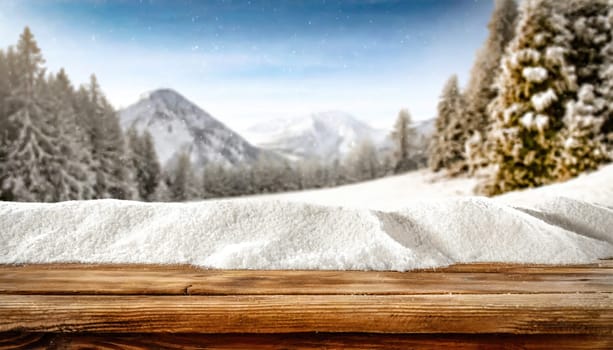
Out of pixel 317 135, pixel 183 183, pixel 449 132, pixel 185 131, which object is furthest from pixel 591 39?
pixel 185 131

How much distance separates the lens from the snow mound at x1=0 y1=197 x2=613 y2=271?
89 cm

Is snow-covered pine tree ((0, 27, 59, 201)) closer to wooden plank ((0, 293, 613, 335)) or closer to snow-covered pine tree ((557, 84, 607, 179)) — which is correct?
snow-covered pine tree ((557, 84, 607, 179))

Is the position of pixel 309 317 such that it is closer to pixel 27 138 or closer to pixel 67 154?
pixel 27 138

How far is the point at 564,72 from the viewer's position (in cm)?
636

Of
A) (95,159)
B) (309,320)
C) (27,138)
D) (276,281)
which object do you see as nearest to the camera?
(309,320)

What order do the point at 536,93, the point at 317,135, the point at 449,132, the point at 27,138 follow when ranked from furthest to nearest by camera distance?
1. the point at 317,135
2. the point at 449,132
3. the point at 27,138
4. the point at 536,93

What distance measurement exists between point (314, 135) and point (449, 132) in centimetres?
873

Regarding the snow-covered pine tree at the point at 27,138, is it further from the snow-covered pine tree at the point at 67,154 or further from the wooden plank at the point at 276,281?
the wooden plank at the point at 276,281

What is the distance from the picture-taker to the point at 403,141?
1670 cm

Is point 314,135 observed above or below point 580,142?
above

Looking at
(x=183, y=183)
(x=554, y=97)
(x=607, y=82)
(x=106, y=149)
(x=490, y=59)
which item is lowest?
(x=183, y=183)

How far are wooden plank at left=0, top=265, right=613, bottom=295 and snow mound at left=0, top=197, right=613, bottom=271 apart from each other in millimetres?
52

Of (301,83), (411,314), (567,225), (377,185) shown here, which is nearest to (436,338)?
(411,314)

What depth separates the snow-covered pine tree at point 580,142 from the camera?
601 cm
